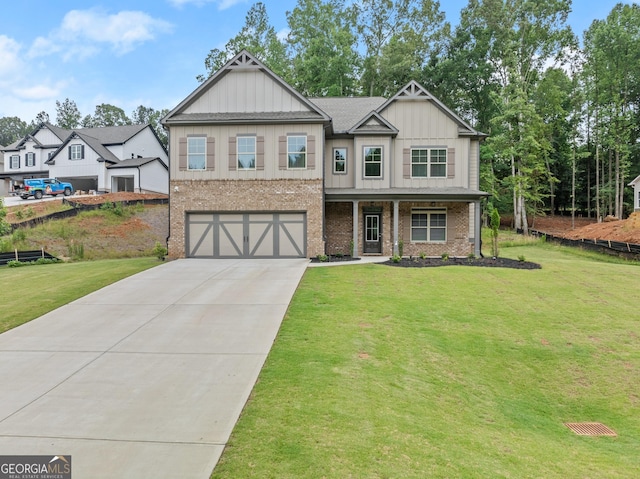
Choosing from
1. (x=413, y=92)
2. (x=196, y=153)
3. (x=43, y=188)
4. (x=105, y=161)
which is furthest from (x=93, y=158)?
(x=413, y=92)

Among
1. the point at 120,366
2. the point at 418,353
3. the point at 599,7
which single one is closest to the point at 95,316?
the point at 120,366

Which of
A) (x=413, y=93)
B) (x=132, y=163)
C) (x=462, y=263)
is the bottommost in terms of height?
(x=462, y=263)

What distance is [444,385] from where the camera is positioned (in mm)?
6930

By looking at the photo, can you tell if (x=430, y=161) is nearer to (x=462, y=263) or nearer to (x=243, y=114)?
(x=462, y=263)

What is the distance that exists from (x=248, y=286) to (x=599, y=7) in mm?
45440

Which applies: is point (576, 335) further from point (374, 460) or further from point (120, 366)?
point (120, 366)

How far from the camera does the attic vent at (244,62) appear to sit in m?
18.9

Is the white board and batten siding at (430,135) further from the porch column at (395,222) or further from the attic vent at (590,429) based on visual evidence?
the attic vent at (590,429)

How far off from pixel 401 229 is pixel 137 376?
16.2 m

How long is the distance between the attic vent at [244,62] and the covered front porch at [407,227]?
6.64 metres

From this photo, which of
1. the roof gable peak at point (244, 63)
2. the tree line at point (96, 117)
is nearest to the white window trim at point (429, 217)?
the roof gable peak at point (244, 63)

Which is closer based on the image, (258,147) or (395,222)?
(258,147)

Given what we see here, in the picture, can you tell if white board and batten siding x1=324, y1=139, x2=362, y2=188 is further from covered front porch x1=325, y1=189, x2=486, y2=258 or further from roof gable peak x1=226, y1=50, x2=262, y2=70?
roof gable peak x1=226, y1=50, x2=262, y2=70

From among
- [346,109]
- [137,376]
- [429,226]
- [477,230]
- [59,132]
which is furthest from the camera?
[59,132]
